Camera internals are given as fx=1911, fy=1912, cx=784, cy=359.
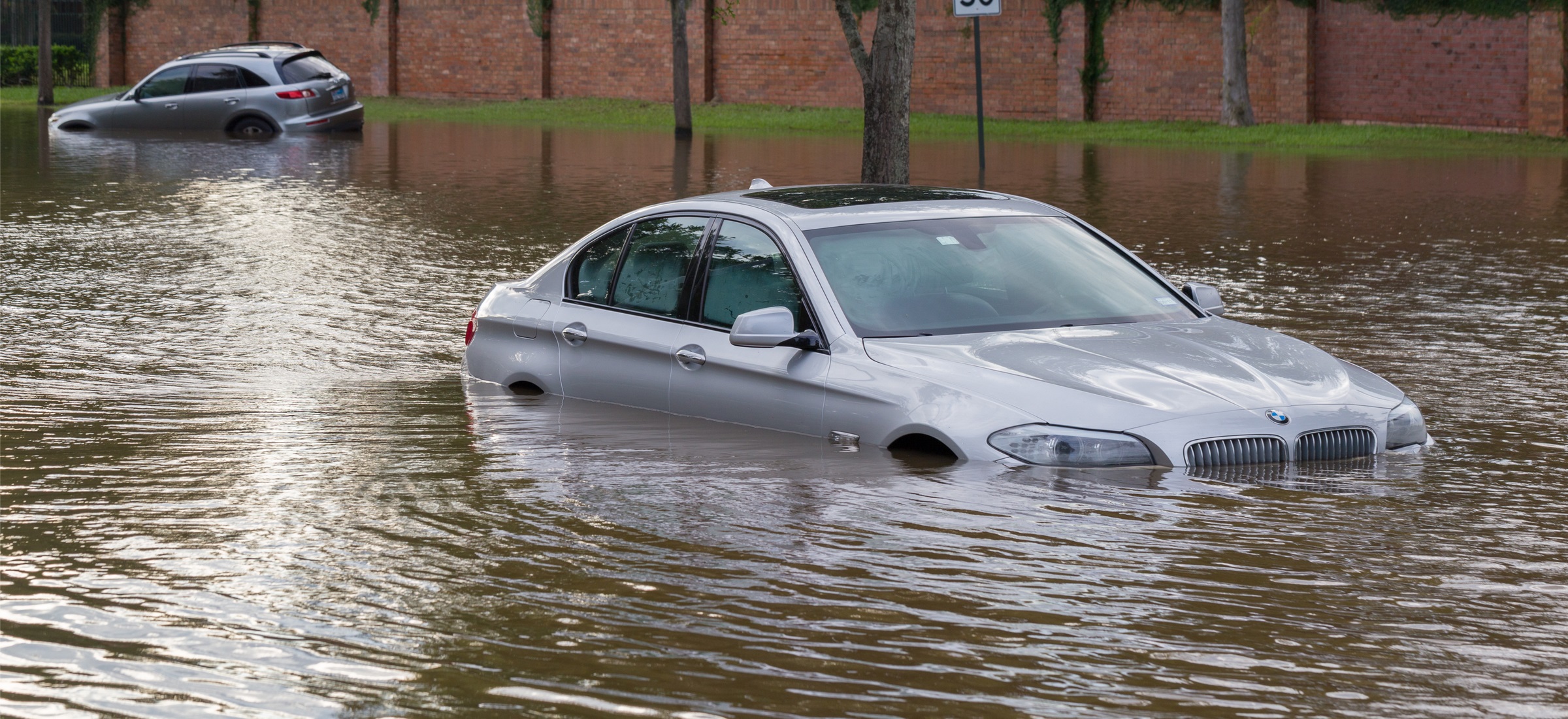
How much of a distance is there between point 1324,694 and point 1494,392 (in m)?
5.29

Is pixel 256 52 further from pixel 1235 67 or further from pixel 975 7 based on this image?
pixel 975 7

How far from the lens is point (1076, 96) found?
4034 cm

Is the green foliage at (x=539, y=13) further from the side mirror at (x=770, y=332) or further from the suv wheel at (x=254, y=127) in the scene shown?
the side mirror at (x=770, y=332)

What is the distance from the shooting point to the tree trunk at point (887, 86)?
15.9 m

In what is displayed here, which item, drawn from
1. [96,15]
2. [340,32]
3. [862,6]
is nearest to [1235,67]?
[862,6]

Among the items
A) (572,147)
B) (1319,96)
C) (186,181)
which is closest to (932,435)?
(186,181)

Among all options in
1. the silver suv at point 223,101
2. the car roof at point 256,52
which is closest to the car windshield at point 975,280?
the silver suv at point 223,101

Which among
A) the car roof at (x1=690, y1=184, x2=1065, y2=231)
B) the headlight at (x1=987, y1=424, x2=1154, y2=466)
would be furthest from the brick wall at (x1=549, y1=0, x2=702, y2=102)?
the headlight at (x1=987, y1=424, x2=1154, y2=466)

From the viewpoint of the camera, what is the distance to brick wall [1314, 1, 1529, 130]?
3400 centimetres

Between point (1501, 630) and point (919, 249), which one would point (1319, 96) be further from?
point (1501, 630)

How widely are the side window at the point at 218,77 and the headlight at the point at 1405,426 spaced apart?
102ft

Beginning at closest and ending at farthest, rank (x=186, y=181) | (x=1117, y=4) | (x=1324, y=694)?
1. (x=1324, y=694)
2. (x=186, y=181)
3. (x=1117, y=4)

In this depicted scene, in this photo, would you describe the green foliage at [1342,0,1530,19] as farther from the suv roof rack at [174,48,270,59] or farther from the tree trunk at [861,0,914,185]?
the tree trunk at [861,0,914,185]

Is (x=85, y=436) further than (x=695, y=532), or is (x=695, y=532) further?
(x=85, y=436)
